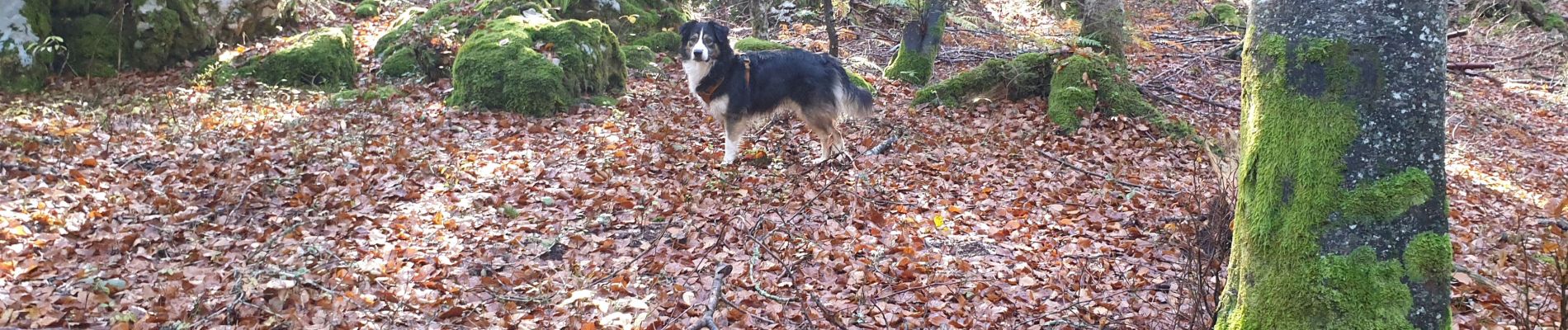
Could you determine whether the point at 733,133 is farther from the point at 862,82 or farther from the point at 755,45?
the point at 755,45

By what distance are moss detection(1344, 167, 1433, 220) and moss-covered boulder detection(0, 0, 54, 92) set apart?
11.3 meters

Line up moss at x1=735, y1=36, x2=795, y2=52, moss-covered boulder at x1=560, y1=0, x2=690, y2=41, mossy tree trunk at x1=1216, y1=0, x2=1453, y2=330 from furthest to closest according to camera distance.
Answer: moss-covered boulder at x1=560, y1=0, x2=690, y2=41 < moss at x1=735, y1=36, x2=795, y2=52 < mossy tree trunk at x1=1216, y1=0, x2=1453, y2=330

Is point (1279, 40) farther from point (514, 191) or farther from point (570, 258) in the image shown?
point (514, 191)

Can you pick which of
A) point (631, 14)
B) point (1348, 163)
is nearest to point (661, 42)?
point (631, 14)

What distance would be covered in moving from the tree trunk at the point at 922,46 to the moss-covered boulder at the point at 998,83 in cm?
120

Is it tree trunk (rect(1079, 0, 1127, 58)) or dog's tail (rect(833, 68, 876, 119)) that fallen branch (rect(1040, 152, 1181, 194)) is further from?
tree trunk (rect(1079, 0, 1127, 58))

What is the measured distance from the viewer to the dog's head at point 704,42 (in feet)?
25.0

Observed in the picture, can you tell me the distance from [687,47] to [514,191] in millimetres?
2107

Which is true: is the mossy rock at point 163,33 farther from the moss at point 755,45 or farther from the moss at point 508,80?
the moss at point 755,45

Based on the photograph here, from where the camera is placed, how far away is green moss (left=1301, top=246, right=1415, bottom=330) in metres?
2.66

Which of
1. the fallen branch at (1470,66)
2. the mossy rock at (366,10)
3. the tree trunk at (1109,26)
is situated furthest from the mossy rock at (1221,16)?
the mossy rock at (366,10)

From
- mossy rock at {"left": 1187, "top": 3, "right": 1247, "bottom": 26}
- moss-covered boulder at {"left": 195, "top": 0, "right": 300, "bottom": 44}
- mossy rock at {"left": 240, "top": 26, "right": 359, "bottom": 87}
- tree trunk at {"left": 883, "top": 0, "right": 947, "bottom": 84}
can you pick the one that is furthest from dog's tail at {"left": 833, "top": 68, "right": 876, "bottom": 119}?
mossy rock at {"left": 1187, "top": 3, "right": 1247, "bottom": 26}

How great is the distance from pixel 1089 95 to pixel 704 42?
404 cm

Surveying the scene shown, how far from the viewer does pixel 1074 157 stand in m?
7.70
